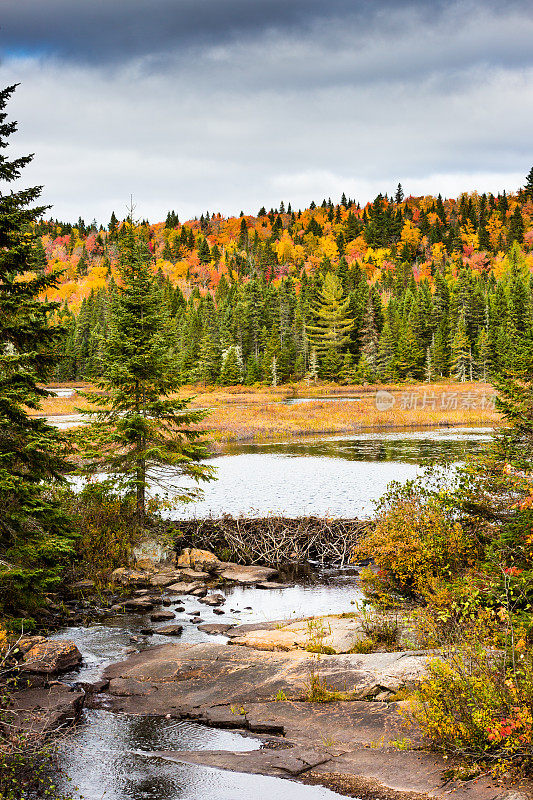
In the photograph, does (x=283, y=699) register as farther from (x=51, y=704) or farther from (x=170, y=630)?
(x=170, y=630)

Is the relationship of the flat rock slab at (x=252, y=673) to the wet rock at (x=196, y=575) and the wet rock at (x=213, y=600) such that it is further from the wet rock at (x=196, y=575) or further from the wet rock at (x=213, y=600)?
the wet rock at (x=196, y=575)

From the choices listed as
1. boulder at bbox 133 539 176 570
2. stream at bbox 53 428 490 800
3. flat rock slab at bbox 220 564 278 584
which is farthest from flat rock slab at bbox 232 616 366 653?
boulder at bbox 133 539 176 570

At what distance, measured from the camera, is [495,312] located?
98188 millimetres

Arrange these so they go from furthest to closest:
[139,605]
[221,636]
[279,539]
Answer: [279,539]
[139,605]
[221,636]

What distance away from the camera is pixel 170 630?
1478cm

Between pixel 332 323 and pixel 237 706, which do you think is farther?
pixel 332 323

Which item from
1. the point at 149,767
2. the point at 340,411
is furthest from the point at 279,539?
the point at 340,411

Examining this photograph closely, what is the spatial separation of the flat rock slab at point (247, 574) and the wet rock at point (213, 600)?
1.60m

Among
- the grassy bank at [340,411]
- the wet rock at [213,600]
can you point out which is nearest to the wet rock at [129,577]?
the wet rock at [213,600]

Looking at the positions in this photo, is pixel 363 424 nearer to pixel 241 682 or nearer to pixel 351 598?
pixel 351 598

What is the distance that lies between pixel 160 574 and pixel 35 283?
9606 millimetres

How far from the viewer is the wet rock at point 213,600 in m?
17.3

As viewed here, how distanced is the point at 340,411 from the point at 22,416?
51675mm

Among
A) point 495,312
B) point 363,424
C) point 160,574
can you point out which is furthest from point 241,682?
point 495,312
